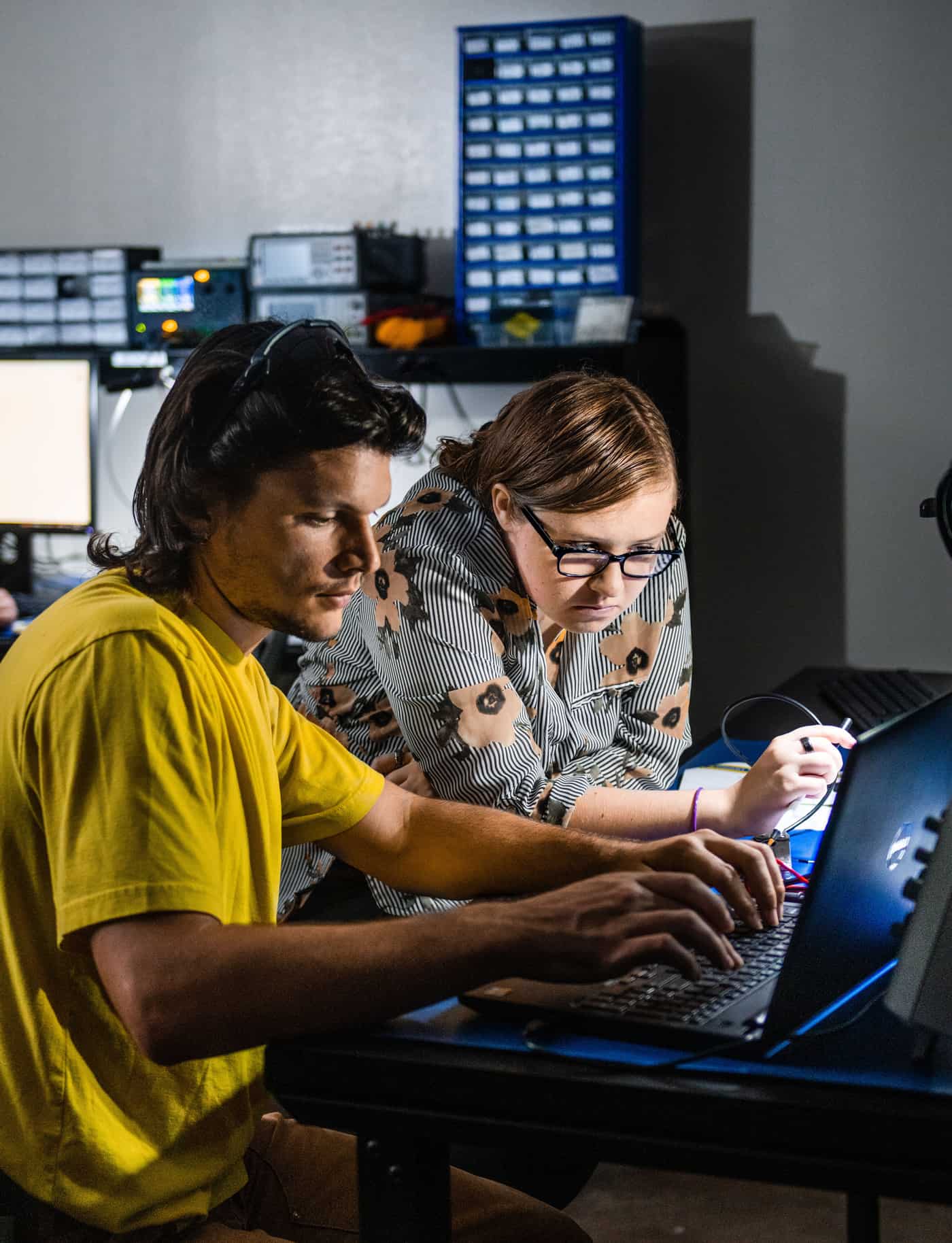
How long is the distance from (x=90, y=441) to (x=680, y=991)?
265 centimetres

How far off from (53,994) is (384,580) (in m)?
0.72

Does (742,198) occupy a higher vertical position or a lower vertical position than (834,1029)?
higher

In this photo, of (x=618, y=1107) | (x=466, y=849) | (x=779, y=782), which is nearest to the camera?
(x=618, y=1107)

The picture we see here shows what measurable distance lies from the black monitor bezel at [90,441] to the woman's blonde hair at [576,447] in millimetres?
1834

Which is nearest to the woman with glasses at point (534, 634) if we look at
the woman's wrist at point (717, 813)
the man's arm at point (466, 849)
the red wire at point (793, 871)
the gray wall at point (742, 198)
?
the woman's wrist at point (717, 813)

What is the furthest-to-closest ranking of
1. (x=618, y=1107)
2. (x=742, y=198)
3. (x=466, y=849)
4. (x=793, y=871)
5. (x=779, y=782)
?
1. (x=742, y=198)
2. (x=779, y=782)
3. (x=793, y=871)
4. (x=466, y=849)
5. (x=618, y=1107)

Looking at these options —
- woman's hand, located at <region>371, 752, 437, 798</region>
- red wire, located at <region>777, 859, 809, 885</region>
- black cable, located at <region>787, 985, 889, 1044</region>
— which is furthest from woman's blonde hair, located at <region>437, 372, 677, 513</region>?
black cable, located at <region>787, 985, 889, 1044</region>

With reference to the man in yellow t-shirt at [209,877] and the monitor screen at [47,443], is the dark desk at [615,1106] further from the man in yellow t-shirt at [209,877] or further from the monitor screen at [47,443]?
the monitor screen at [47,443]

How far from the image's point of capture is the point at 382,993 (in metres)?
0.86

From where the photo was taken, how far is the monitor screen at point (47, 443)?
10.7 feet

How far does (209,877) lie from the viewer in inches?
35.2

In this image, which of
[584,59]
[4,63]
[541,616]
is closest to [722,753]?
[541,616]

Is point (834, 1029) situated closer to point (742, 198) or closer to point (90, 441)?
point (90, 441)

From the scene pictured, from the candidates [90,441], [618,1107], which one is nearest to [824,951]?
[618,1107]
